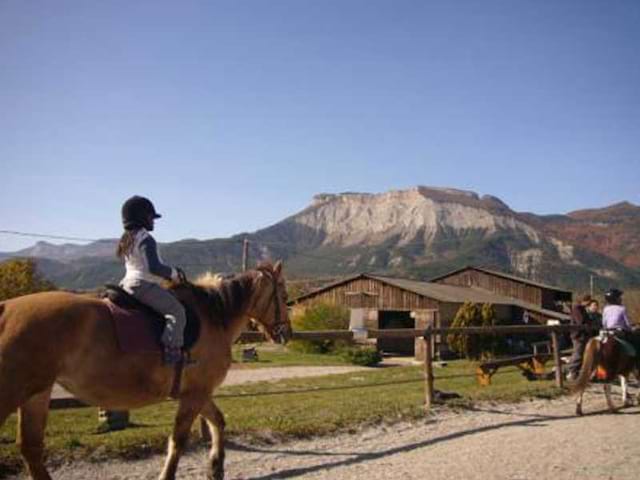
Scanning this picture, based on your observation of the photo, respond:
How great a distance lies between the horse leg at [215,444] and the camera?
6184mm

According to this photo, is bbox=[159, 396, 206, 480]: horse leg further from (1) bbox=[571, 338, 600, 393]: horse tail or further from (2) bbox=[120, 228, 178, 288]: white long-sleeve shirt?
(1) bbox=[571, 338, 600, 393]: horse tail

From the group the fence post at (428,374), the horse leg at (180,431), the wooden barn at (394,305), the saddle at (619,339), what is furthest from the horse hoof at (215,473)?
the wooden barn at (394,305)

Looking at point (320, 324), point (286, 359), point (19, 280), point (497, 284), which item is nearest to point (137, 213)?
point (286, 359)

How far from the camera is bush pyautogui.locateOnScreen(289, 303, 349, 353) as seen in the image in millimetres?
37406

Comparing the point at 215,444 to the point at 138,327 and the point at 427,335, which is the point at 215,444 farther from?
the point at 427,335

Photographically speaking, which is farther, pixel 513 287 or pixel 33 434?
pixel 513 287

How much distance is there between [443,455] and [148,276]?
484 cm

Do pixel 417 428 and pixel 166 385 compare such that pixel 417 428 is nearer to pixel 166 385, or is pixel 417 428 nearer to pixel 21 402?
pixel 166 385

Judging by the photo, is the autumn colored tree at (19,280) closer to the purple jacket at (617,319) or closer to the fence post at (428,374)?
the fence post at (428,374)

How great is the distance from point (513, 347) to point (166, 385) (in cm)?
3342

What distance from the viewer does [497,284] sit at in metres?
59.7

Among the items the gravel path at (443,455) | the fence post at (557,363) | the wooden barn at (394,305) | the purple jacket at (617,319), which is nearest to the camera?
the gravel path at (443,455)

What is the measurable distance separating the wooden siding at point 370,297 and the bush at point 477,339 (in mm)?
5922

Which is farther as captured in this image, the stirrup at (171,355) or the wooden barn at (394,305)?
the wooden barn at (394,305)
